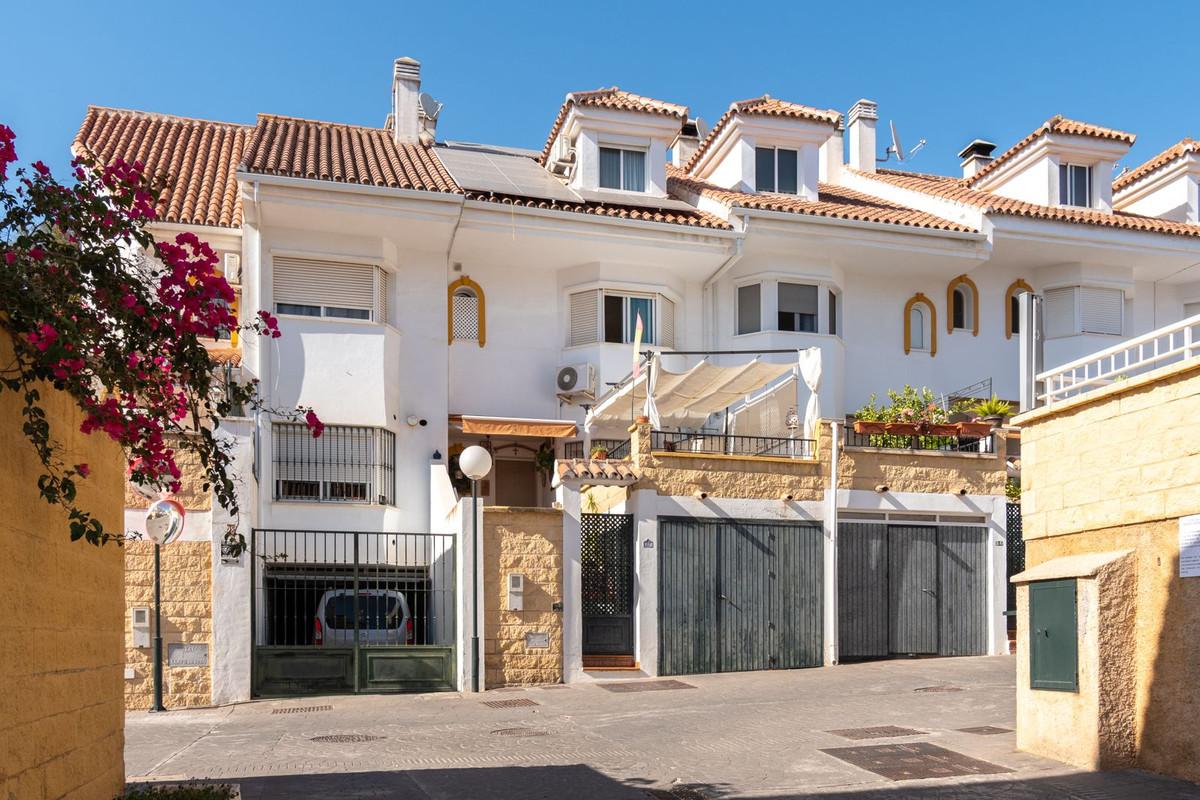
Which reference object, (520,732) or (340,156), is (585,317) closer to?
(340,156)

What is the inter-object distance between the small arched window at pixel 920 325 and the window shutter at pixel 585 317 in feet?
23.9

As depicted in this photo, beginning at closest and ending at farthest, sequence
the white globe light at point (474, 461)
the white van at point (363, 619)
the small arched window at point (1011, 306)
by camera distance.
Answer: the white globe light at point (474, 461), the white van at point (363, 619), the small arched window at point (1011, 306)

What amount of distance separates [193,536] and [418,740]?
5545 millimetres

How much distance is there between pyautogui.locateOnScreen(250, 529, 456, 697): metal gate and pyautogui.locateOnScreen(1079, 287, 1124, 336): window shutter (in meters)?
16.0

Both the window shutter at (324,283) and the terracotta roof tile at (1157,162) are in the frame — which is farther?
the terracotta roof tile at (1157,162)

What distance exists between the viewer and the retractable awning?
893 inches

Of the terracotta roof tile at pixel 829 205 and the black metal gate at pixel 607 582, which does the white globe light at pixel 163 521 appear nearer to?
the black metal gate at pixel 607 582

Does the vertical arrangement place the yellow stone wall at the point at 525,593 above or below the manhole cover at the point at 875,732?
above

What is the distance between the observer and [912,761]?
11086 mm

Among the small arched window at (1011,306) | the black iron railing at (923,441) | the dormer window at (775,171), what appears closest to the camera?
the black iron railing at (923,441)

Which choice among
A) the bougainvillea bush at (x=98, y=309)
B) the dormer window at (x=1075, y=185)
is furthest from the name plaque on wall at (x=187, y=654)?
the dormer window at (x=1075, y=185)

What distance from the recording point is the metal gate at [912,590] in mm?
19906

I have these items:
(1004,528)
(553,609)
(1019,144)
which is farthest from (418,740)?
(1019,144)

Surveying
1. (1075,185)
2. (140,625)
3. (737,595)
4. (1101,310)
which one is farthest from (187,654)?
(1075,185)
